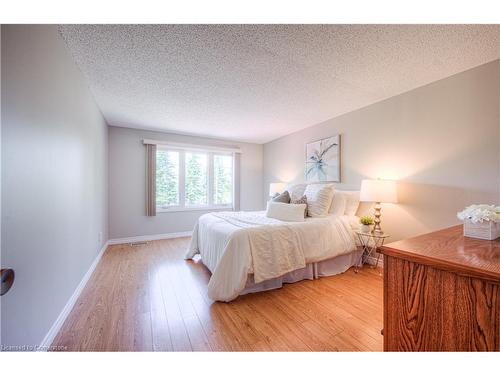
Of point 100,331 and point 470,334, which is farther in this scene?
point 100,331

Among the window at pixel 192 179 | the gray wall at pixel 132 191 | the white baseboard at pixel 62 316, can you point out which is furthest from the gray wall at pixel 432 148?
the white baseboard at pixel 62 316

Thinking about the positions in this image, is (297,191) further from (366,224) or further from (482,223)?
(482,223)

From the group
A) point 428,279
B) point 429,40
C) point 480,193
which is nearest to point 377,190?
point 480,193

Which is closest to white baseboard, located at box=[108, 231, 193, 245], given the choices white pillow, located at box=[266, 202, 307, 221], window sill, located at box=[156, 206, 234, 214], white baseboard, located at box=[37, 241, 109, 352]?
window sill, located at box=[156, 206, 234, 214]

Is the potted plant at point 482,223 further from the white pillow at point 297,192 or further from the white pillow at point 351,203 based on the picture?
the white pillow at point 297,192

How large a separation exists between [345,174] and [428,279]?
8.25 feet

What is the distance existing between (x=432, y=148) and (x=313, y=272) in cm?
191

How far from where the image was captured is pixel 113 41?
4.95 ft

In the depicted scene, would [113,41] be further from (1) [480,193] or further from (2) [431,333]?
(1) [480,193]

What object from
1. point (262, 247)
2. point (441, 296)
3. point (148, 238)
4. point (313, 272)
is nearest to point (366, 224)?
point (313, 272)

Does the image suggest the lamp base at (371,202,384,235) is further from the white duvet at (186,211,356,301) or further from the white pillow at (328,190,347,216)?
the white pillow at (328,190,347,216)

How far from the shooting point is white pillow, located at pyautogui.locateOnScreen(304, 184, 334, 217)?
258 centimetres

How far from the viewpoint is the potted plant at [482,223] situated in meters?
0.98

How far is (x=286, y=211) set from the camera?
2459 millimetres
